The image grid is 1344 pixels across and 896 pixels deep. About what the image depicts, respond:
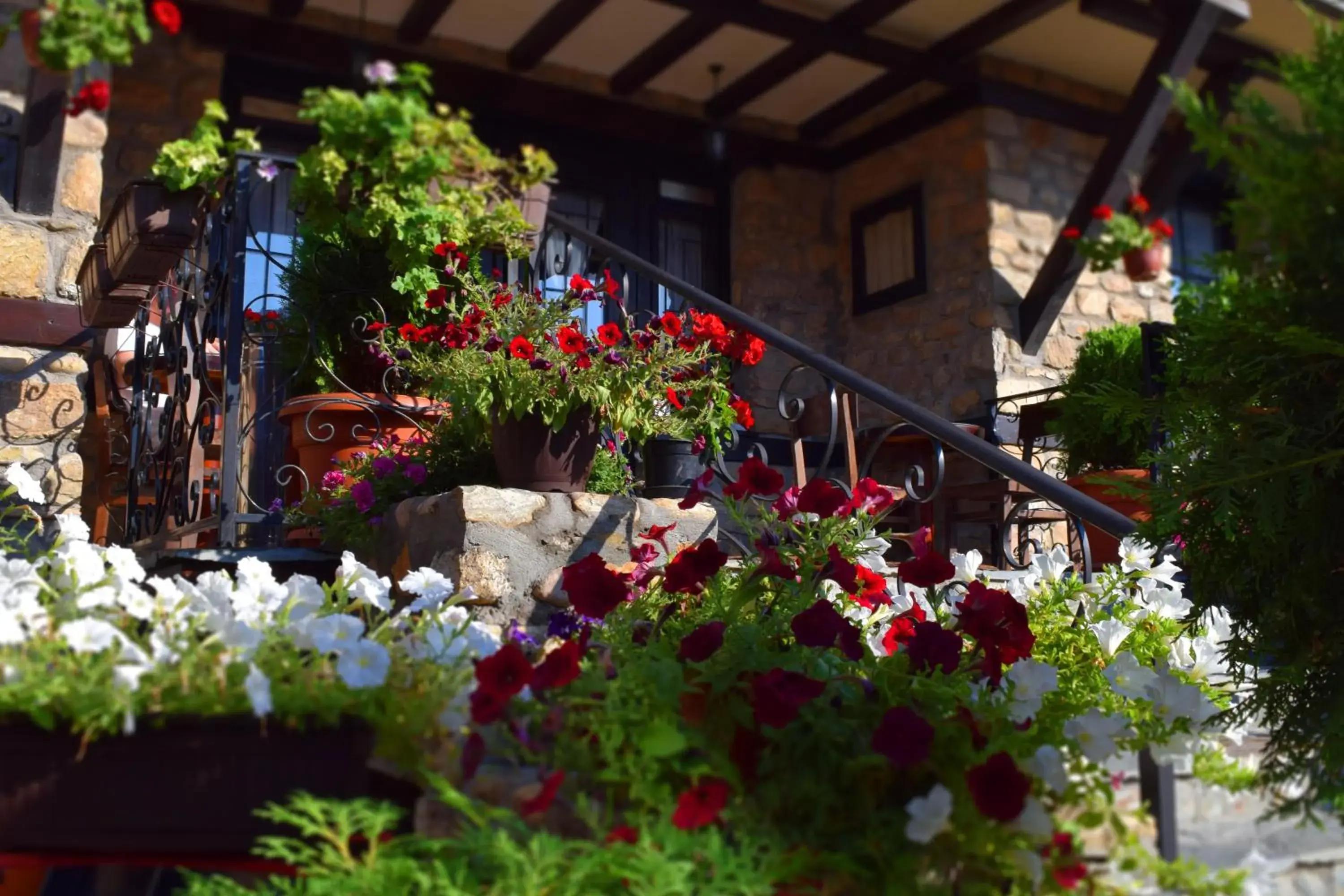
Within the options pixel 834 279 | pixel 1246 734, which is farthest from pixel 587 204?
pixel 1246 734

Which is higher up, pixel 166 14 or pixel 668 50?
pixel 668 50

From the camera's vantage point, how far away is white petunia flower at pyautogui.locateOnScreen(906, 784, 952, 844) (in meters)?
1.29

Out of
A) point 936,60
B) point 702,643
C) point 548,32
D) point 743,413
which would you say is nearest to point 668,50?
point 548,32

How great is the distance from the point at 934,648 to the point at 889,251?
6.16 metres

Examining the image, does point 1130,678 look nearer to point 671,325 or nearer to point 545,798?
point 545,798

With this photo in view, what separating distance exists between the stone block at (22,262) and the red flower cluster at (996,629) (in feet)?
12.5

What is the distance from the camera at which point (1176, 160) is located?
6.58 m

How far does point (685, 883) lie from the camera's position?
48.4 inches

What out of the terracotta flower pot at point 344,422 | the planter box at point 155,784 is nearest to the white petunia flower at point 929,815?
the planter box at point 155,784

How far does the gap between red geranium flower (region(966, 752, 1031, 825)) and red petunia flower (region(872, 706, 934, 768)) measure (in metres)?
0.06

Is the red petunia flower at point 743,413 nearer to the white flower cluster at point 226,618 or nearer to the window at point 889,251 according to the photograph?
the white flower cluster at point 226,618

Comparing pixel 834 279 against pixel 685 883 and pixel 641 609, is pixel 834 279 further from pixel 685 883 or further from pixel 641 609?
pixel 685 883

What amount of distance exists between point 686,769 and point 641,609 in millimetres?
722

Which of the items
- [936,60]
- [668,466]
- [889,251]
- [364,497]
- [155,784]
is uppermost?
[936,60]
